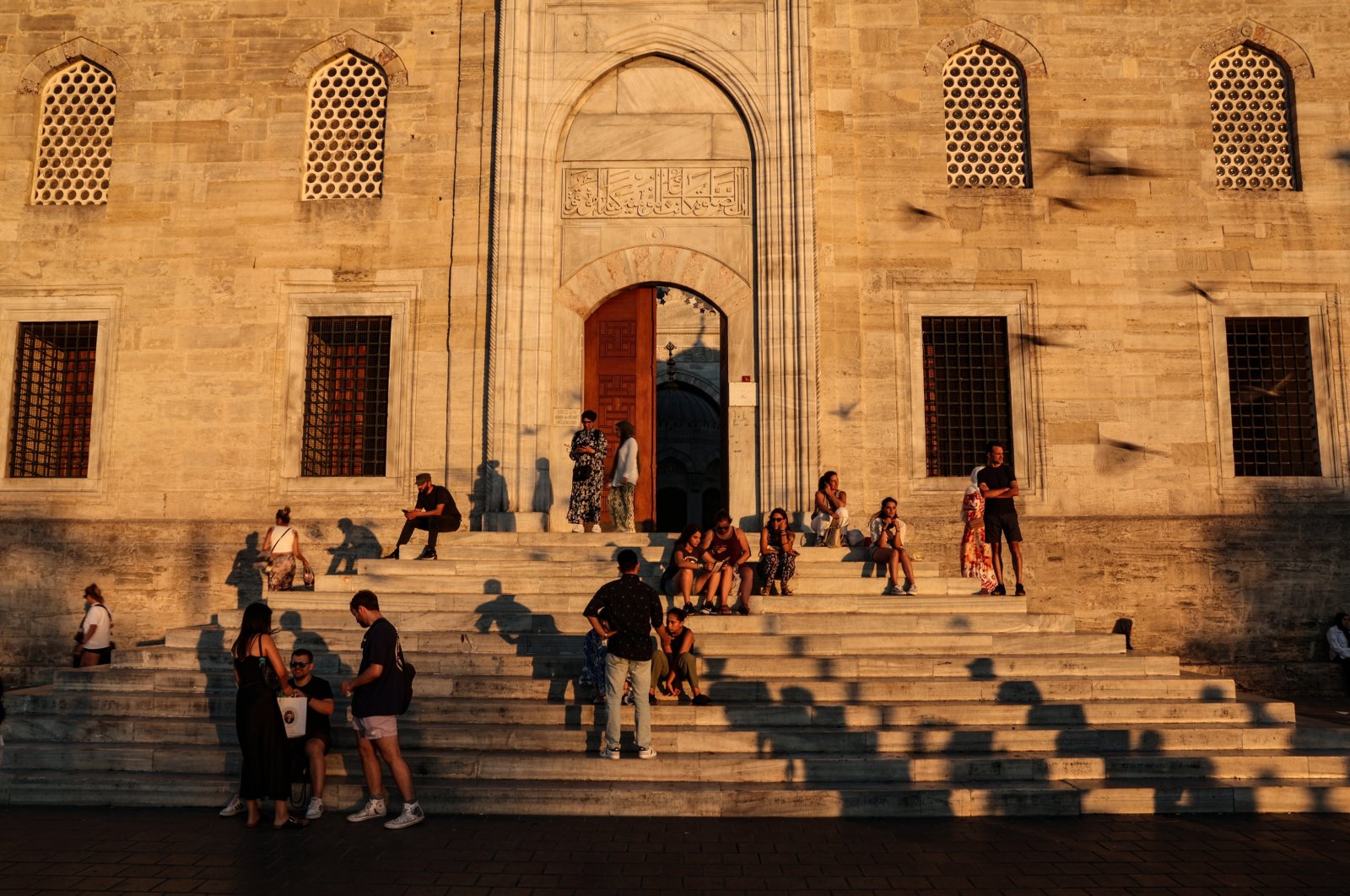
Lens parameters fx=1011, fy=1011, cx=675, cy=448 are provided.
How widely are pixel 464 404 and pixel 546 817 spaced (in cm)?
798

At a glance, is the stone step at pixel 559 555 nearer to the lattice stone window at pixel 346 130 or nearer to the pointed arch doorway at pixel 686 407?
the lattice stone window at pixel 346 130

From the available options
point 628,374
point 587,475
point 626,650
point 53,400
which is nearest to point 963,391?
point 628,374

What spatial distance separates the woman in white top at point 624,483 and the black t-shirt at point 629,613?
493 centimetres

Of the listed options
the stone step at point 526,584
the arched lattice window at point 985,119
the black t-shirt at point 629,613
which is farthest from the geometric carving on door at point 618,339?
the black t-shirt at point 629,613

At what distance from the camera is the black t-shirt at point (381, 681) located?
6.88 meters

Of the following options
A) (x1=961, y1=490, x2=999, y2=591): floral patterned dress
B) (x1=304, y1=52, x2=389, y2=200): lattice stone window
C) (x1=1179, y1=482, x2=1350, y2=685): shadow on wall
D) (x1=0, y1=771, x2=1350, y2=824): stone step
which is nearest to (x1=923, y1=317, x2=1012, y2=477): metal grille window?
(x1=961, y1=490, x2=999, y2=591): floral patterned dress

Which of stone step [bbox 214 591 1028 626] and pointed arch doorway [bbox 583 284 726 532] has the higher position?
pointed arch doorway [bbox 583 284 726 532]

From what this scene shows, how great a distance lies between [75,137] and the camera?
15.2m

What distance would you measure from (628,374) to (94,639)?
24.7ft

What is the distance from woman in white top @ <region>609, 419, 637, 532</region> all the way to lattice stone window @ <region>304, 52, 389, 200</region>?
5.67 metres

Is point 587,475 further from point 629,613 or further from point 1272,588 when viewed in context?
point 1272,588

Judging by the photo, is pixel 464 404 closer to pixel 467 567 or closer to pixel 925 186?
pixel 467 567

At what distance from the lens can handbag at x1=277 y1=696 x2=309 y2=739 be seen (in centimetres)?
701

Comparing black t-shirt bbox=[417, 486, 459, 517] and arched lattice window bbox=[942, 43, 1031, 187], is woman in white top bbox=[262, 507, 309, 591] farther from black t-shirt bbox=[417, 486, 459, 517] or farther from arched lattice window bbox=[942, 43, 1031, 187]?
arched lattice window bbox=[942, 43, 1031, 187]
